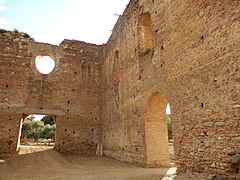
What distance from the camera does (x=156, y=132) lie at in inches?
346

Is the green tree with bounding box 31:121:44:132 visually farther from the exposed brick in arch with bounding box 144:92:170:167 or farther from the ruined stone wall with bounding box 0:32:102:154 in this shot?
the exposed brick in arch with bounding box 144:92:170:167

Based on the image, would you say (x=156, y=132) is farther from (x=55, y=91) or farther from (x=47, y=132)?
(x=47, y=132)

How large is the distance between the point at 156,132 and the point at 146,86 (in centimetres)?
188

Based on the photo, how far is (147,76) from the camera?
8.90m

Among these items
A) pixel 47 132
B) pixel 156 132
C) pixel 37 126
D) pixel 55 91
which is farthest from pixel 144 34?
pixel 37 126

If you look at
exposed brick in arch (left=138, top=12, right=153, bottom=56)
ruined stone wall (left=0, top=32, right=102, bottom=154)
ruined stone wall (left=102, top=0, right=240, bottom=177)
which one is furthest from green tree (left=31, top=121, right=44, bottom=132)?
exposed brick in arch (left=138, top=12, right=153, bottom=56)

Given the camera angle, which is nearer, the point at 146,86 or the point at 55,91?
the point at 146,86

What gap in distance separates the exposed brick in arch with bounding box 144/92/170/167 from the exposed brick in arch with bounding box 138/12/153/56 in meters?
2.35

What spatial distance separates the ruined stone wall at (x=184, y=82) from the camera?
16.8ft

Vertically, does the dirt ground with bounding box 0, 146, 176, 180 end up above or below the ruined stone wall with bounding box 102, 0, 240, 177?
below

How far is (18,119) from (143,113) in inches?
291

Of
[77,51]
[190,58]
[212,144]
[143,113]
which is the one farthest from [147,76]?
[77,51]

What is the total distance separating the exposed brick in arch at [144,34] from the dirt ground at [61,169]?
5023 millimetres

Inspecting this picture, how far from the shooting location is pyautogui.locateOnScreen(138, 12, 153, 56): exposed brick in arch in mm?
9852
